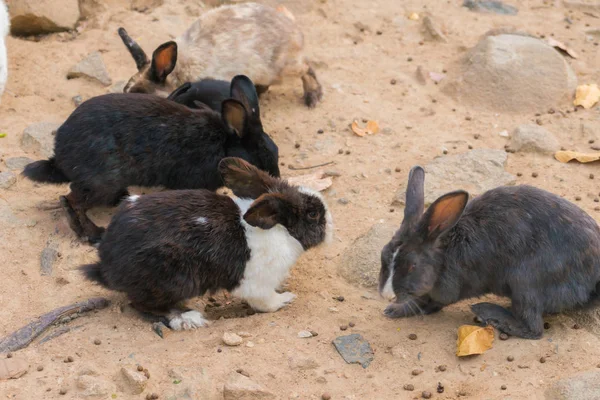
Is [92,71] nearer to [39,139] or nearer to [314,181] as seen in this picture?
[39,139]

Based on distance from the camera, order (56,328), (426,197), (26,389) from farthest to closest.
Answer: (426,197) < (56,328) < (26,389)

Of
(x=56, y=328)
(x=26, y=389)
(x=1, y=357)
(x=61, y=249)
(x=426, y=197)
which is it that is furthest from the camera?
(x=426, y=197)

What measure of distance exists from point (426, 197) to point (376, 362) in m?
2.09

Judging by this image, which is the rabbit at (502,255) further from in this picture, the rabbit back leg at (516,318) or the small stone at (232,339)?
the small stone at (232,339)

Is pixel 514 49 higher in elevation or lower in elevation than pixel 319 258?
higher

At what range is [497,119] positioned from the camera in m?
8.05

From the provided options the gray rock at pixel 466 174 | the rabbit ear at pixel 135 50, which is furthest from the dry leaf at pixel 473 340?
the rabbit ear at pixel 135 50

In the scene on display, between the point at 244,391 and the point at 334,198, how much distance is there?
2698 millimetres

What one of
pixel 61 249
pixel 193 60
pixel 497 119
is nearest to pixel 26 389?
pixel 61 249

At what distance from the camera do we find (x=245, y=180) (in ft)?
18.4

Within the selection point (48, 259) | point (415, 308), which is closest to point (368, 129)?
point (415, 308)

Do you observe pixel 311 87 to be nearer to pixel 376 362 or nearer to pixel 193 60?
pixel 193 60

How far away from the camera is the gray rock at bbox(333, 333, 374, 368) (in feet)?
16.7

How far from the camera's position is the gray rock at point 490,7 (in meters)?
9.96
